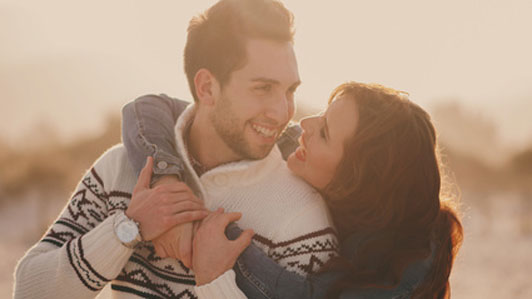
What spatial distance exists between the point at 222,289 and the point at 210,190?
2.30ft

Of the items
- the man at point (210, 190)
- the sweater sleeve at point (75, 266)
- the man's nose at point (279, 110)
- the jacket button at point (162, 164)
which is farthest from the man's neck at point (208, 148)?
the sweater sleeve at point (75, 266)

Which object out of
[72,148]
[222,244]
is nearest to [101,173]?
[222,244]

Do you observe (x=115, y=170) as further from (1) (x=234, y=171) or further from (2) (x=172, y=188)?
(1) (x=234, y=171)

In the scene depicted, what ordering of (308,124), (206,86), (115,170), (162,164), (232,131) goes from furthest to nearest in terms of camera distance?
(206,86) → (308,124) → (232,131) → (115,170) → (162,164)

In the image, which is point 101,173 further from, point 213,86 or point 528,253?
point 528,253

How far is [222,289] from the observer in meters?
2.96

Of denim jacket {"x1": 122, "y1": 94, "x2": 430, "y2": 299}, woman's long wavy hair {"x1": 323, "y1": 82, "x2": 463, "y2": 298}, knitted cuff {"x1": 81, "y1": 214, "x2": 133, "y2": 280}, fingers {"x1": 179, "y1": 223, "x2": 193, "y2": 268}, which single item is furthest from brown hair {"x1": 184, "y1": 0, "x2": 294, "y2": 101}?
knitted cuff {"x1": 81, "y1": 214, "x2": 133, "y2": 280}

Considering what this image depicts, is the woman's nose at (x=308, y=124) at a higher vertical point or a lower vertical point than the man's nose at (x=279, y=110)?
lower

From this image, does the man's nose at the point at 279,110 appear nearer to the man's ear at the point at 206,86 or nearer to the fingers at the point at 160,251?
the man's ear at the point at 206,86

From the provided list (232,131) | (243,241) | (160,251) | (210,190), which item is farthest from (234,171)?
(160,251)

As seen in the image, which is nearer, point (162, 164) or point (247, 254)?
point (247, 254)

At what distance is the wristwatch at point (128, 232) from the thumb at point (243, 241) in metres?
0.53

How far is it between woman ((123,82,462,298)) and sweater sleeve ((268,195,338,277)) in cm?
9

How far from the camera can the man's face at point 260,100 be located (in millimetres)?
3590
